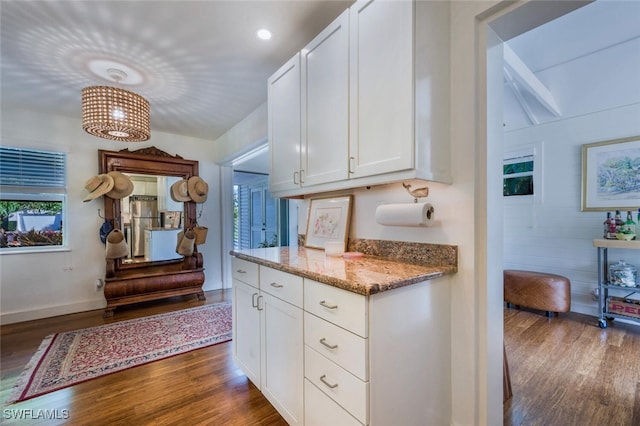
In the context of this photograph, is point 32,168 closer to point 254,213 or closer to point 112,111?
point 112,111

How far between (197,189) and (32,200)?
1840mm

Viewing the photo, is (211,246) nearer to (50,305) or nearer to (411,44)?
(50,305)

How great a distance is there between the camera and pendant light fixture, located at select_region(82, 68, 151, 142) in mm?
2150

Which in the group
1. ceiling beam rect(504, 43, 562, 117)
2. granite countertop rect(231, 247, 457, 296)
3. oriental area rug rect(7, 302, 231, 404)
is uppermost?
ceiling beam rect(504, 43, 562, 117)

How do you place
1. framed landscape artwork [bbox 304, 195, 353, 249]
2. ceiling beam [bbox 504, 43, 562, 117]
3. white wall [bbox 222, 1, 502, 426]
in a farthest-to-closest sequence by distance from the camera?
ceiling beam [bbox 504, 43, 562, 117] < framed landscape artwork [bbox 304, 195, 353, 249] < white wall [bbox 222, 1, 502, 426]

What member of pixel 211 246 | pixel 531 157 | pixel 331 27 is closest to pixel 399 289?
pixel 331 27

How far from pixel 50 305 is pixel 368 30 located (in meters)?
4.56

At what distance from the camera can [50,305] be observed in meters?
3.38

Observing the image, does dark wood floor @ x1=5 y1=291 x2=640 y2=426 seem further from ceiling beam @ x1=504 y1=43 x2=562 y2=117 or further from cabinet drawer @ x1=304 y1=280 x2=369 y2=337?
ceiling beam @ x1=504 y1=43 x2=562 y2=117

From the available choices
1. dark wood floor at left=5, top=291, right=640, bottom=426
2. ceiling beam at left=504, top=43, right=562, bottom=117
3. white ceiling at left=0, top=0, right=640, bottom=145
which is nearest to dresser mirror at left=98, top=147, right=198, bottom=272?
white ceiling at left=0, top=0, right=640, bottom=145

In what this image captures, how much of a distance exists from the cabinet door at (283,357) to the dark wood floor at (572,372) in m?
1.21

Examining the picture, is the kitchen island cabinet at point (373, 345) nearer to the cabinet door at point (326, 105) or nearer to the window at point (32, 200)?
the cabinet door at point (326, 105)

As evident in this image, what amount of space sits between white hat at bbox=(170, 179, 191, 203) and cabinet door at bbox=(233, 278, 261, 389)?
2454mm

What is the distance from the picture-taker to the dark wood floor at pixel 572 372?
160 cm
